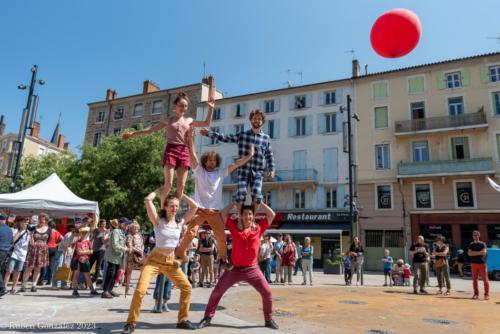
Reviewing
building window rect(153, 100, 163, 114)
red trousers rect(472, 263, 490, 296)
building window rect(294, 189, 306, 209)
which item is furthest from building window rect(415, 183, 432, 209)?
building window rect(153, 100, 163, 114)

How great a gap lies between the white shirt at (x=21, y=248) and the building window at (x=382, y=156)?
26.6m

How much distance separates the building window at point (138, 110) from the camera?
41559mm

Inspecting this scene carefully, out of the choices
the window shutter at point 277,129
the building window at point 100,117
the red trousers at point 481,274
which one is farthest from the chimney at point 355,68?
the building window at point 100,117

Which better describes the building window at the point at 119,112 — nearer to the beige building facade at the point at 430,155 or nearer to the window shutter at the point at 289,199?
the window shutter at the point at 289,199

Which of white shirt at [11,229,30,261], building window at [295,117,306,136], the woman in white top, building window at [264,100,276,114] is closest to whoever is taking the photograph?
the woman in white top

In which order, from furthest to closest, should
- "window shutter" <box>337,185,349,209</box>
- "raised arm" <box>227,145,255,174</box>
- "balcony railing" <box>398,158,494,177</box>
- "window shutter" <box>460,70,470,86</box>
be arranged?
"window shutter" <box>337,185,349,209</box>, "window shutter" <box>460,70,470,86</box>, "balcony railing" <box>398,158,494,177</box>, "raised arm" <box>227,145,255,174</box>

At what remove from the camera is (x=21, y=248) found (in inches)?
357

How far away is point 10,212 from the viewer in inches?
600

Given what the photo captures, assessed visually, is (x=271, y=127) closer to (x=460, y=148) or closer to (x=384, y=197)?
(x=384, y=197)

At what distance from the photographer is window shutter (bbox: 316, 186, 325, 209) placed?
3164 cm

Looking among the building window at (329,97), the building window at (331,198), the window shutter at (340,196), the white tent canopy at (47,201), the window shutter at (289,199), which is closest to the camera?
the white tent canopy at (47,201)

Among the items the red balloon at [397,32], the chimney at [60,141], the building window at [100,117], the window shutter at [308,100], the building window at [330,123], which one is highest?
the chimney at [60,141]

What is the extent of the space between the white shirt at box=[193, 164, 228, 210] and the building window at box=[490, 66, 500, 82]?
98.4 ft

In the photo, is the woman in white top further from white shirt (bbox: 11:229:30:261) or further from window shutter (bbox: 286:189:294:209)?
window shutter (bbox: 286:189:294:209)
